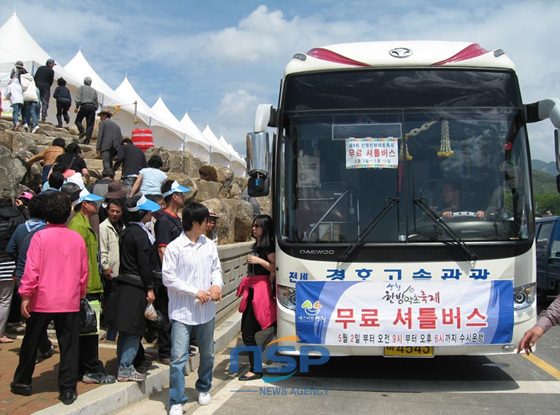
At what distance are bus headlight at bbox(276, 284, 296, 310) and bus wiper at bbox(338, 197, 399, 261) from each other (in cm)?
64

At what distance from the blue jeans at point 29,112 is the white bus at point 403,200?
11.7m

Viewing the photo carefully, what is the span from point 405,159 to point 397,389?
2.50 m

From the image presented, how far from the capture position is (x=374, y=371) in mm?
7297

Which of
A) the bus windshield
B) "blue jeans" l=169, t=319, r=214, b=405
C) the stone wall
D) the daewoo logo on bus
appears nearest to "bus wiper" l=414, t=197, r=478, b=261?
the bus windshield

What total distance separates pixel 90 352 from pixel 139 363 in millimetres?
699

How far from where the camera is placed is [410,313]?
6156 millimetres

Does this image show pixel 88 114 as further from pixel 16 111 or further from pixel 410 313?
pixel 410 313

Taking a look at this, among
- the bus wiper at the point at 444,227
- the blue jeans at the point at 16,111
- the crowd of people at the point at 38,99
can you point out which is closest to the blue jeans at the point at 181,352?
the bus wiper at the point at 444,227

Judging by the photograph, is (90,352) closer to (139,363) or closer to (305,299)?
(139,363)

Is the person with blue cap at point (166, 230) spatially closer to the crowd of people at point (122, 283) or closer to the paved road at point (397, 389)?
the crowd of people at point (122, 283)

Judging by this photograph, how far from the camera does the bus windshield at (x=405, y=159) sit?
6312mm

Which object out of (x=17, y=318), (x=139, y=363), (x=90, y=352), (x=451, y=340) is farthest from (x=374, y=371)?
(x=17, y=318)

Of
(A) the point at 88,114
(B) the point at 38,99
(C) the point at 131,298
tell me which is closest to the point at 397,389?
(C) the point at 131,298

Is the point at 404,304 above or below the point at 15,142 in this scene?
below
